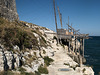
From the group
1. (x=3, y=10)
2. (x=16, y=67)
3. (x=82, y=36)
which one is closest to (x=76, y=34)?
(x=82, y=36)

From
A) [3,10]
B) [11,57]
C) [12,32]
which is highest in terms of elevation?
[3,10]

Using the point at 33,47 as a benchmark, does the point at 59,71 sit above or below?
below

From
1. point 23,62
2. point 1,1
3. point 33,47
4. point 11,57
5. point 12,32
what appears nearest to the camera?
point 11,57

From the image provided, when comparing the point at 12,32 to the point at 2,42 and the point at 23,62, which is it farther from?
the point at 23,62

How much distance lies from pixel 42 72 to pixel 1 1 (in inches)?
548

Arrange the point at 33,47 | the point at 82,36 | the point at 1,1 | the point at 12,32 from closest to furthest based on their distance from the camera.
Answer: the point at 12,32 → the point at 33,47 → the point at 1,1 → the point at 82,36

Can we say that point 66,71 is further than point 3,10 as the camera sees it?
No

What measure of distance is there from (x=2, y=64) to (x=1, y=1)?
1279 centimetres

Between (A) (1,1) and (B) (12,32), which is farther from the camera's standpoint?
(A) (1,1)

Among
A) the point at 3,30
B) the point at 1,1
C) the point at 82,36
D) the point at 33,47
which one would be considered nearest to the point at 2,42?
the point at 3,30

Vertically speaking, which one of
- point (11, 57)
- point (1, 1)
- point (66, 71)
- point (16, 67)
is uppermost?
point (1, 1)

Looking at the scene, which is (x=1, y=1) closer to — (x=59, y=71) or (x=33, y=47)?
(x=33, y=47)

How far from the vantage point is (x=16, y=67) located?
10.6 metres

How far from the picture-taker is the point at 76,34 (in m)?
30.0
